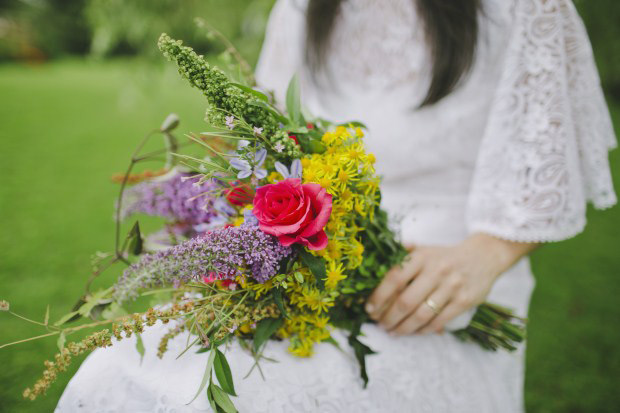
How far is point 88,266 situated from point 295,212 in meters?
3.14

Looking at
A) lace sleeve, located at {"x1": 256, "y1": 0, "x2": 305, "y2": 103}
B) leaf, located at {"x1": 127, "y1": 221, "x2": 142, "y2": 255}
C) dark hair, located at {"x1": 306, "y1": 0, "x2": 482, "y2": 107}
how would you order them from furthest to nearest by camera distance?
lace sleeve, located at {"x1": 256, "y1": 0, "x2": 305, "y2": 103} < dark hair, located at {"x1": 306, "y1": 0, "x2": 482, "y2": 107} < leaf, located at {"x1": 127, "y1": 221, "x2": 142, "y2": 255}

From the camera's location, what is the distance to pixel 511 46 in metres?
1.18

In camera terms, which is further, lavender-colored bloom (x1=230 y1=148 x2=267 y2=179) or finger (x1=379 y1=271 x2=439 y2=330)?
finger (x1=379 y1=271 x2=439 y2=330)

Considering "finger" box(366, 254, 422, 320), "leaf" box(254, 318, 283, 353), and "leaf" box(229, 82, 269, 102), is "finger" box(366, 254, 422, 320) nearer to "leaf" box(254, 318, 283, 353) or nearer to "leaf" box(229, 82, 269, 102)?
"leaf" box(254, 318, 283, 353)

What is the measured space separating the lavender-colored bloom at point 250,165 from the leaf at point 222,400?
16.4 inches

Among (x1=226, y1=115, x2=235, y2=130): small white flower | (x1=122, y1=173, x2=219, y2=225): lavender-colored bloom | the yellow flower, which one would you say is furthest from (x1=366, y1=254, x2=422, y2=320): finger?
(x1=226, y1=115, x2=235, y2=130): small white flower

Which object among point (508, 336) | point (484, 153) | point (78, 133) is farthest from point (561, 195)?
point (78, 133)

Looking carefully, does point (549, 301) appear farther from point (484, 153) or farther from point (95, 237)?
point (95, 237)

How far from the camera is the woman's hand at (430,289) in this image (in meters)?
1.07

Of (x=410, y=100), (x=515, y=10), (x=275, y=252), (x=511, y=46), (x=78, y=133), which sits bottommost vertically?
(x=78, y=133)

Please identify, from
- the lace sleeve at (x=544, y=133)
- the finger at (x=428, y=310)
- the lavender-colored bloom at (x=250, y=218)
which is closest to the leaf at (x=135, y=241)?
the lavender-colored bloom at (x=250, y=218)

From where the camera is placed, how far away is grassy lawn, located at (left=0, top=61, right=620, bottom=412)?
86.7 inches

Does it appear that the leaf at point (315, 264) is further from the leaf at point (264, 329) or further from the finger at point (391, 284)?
the finger at point (391, 284)

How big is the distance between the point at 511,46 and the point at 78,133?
7576 mm
